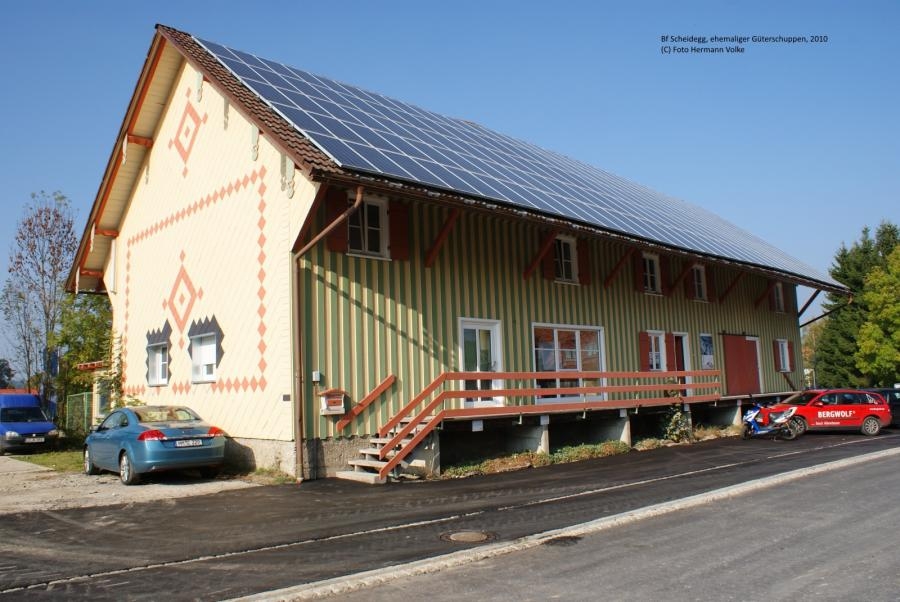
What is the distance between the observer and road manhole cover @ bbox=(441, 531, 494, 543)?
306 inches

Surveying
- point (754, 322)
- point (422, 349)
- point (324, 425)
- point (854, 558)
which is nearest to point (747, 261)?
point (754, 322)

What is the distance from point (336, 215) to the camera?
46.3 ft

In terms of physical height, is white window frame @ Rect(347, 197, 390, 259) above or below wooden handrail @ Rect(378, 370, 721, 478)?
above

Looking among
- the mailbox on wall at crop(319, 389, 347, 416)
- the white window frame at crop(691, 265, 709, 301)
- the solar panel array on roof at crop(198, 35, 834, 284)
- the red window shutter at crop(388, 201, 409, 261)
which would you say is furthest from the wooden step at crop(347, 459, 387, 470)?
the white window frame at crop(691, 265, 709, 301)

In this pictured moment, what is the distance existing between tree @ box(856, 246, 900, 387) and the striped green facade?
27007mm

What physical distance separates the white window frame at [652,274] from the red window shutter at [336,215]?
36.4 ft

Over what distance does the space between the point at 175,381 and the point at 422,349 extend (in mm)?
6650

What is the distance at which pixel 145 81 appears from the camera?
17.8 meters

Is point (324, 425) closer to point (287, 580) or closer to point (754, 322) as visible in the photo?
point (287, 580)

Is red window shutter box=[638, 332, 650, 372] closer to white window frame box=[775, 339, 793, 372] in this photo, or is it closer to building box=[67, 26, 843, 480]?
building box=[67, 26, 843, 480]

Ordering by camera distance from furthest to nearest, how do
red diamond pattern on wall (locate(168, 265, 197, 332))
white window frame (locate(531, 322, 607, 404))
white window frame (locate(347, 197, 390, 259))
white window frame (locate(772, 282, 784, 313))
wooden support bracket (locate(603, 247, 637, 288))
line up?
1. white window frame (locate(772, 282, 784, 313))
2. wooden support bracket (locate(603, 247, 637, 288))
3. white window frame (locate(531, 322, 607, 404))
4. red diamond pattern on wall (locate(168, 265, 197, 332))
5. white window frame (locate(347, 197, 390, 259))

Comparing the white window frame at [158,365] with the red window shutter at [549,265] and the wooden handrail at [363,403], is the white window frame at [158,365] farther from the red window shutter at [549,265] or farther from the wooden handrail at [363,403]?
the red window shutter at [549,265]

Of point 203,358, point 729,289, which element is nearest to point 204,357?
point 203,358

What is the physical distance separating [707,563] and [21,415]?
74.0ft
